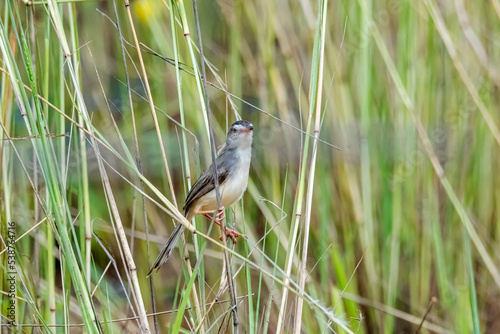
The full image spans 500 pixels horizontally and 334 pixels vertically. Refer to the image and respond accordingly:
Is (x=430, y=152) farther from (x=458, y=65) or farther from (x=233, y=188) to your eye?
(x=233, y=188)

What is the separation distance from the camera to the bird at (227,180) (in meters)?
2.06

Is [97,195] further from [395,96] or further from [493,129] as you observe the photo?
[493,129]

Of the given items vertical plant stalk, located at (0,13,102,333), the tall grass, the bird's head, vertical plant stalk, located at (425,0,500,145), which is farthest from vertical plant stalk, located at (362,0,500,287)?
vertical plant stalk, located at (0,13,102,333)

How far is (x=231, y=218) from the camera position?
2.23m

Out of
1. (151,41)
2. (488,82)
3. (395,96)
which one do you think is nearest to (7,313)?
(151,41)

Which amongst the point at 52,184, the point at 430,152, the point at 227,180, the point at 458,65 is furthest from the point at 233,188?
the point at 458,65

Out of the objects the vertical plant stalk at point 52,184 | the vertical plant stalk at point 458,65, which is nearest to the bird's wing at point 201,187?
the vertical plant stalk at point 52,184

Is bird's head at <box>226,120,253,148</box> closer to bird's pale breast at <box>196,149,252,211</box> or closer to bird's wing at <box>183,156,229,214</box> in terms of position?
bird's pale breast at <box>196,149,252,211</box>

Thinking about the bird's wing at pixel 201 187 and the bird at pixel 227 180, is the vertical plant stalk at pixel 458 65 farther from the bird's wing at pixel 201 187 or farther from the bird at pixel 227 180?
the bird's wing at pixel 201 187

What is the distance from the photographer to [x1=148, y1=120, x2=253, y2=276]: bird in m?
2.06

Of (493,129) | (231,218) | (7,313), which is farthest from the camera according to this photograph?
(493,129)

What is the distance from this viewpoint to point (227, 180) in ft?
7.00

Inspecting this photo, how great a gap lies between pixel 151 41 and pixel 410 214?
1.33 m

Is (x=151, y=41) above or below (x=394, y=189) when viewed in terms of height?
above
